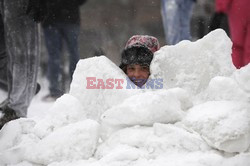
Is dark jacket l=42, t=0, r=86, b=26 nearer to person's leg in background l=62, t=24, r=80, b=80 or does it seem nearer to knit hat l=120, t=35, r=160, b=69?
person's leg in background l=62, t=24, r=80, b=80

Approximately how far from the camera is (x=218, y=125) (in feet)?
5.13

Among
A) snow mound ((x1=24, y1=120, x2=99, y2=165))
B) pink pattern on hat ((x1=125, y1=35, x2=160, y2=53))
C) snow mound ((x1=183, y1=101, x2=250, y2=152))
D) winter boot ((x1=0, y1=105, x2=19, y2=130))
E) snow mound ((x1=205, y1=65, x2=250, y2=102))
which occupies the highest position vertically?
pink pattern on hat ((x1=125, y1=35, x2=160, y2=53))

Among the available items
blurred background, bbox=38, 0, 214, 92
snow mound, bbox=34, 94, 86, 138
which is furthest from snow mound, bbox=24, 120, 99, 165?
blurred background, bbox=38, 0, 214, 92

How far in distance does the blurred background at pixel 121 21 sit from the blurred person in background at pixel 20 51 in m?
1.85

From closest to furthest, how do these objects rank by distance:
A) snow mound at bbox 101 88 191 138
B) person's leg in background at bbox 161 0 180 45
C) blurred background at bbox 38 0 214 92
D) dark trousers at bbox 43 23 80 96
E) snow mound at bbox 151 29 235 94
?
snow mound at bbox 101 88 191 138 < snow mound at bbox 151 29 235 94 < person's leg in background at bbox 161 0 180 45 < dark trousers at bbox 43 23 80 96 < blurred background at bbox 38 0 214 92

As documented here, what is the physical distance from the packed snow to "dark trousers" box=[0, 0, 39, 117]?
82cm

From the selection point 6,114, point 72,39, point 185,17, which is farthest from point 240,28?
point 6,114

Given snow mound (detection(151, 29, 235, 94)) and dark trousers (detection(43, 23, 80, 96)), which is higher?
snow mound (detection(151, 29, 235, 94))

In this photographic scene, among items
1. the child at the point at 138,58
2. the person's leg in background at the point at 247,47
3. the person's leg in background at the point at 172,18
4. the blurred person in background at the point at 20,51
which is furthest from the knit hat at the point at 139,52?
the person's leg in background at the point at 172,18

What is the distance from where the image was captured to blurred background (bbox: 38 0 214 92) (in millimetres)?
4758

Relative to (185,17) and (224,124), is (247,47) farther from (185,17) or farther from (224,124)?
(224,124)

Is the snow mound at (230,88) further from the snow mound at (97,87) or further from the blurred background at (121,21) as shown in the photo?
the blurred background at (121,21)

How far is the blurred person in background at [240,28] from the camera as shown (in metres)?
3.01

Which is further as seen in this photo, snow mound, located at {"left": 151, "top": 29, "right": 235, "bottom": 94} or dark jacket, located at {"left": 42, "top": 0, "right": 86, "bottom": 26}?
dark jacket, located at {"left": 42, "top": 0, "right": 86, "bottom": 26}
